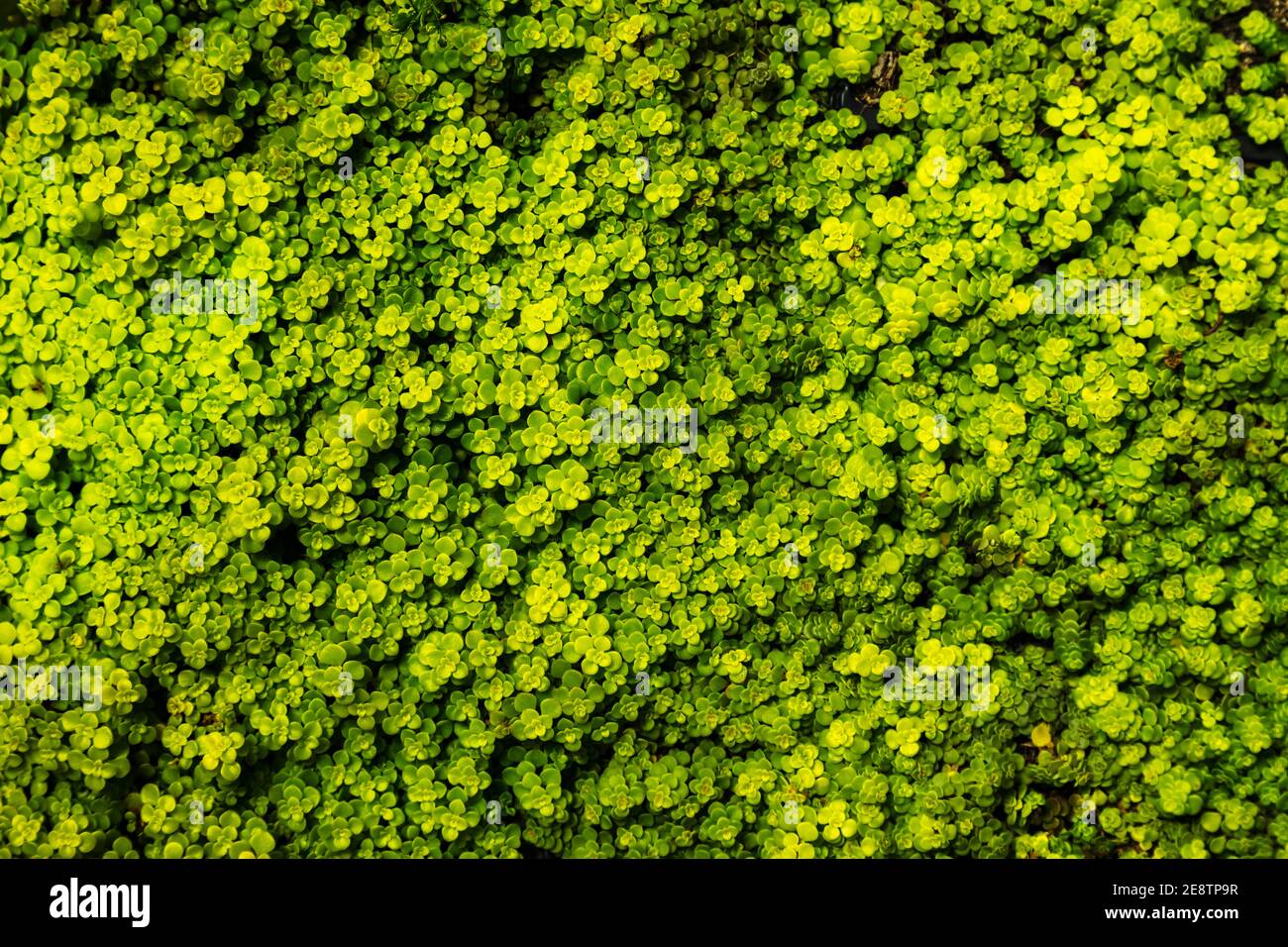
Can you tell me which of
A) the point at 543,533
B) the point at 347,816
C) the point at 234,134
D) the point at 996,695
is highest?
the point at 234,134

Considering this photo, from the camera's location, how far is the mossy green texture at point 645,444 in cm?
285

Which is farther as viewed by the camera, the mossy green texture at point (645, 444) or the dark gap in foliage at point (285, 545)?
the dark gap in foliage at point (285, 545)

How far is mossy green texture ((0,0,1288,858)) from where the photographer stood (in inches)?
112

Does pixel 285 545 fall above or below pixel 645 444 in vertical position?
below

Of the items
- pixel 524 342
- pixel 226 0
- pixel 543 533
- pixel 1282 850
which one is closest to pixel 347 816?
pixel 543 533

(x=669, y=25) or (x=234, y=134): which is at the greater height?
(x=669, y=25)

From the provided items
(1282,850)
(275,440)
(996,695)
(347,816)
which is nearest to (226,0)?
(275,440)

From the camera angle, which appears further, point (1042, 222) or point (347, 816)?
point (1042, 222)

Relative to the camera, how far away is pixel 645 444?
306 centimetres

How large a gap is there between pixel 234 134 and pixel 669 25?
1342 mm

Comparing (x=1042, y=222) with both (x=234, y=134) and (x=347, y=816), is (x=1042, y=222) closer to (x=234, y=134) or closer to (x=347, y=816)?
(x=234, y=134)

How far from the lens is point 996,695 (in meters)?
3.06

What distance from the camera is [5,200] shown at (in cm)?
283

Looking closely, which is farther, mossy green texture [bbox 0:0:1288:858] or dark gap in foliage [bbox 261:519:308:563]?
dark gap in foliage [bbox 261:519:308:563]
